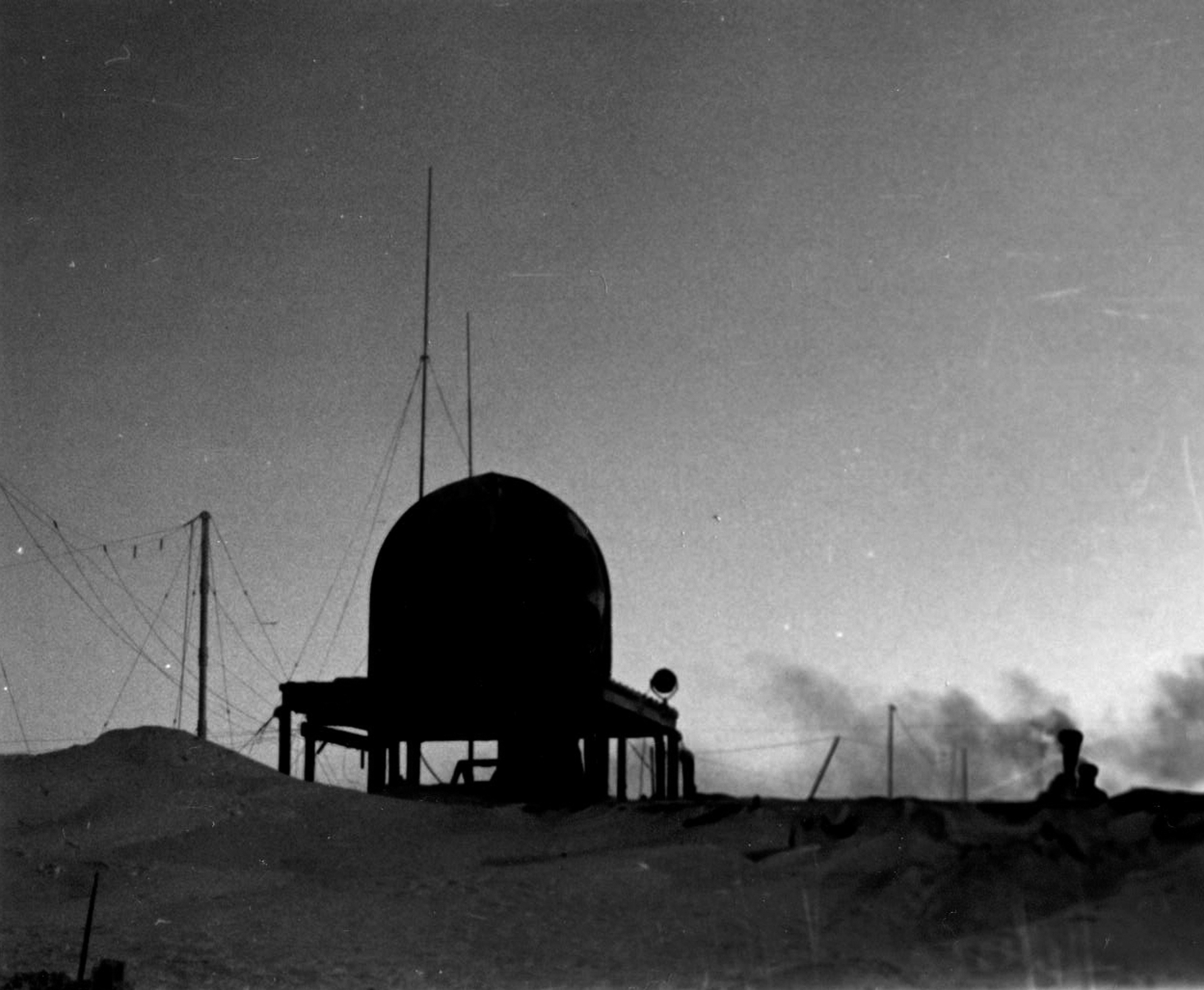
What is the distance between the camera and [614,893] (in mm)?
14180

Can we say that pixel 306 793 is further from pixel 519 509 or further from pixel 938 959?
pixel 938 959

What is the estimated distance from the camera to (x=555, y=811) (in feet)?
59.4

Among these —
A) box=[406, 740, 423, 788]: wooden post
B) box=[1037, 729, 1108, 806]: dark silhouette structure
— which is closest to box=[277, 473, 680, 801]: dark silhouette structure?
box=[406, 740, 423, 788]: wooden post

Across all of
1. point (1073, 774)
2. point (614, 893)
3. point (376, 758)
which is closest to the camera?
point (614, 893)

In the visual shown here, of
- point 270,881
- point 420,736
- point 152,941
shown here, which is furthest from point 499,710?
point 152,941

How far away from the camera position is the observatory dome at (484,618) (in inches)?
969

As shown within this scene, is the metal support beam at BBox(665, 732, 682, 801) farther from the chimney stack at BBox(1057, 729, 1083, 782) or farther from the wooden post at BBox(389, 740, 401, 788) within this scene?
the chimney stack at BBox(1057, 729, 1083, 782)

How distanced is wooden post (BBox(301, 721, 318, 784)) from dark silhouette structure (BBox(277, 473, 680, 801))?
4cm

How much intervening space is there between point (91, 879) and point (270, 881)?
201cm

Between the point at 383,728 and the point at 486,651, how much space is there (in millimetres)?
2360

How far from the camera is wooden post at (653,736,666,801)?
3042 centimetres

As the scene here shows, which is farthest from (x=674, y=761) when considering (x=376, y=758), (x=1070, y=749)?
(x=1070, y=749)

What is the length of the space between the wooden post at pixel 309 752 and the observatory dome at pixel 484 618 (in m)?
1.82

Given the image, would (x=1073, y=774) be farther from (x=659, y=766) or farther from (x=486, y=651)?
(x=659, y=766)
